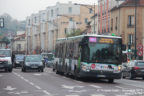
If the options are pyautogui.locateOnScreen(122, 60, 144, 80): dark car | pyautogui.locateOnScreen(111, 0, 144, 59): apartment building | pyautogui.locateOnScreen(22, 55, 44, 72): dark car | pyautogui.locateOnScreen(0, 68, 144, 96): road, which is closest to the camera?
pyautogui.locateOnScreen(0, 68, 144, 96): road

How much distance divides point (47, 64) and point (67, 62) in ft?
135

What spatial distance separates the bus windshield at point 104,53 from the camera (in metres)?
27.4

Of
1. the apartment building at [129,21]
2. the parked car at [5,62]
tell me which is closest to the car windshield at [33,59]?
the parked car at [5,62]

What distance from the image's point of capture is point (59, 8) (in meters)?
128

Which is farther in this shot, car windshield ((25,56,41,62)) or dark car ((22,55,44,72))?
car windshield ((25,56,41,62))

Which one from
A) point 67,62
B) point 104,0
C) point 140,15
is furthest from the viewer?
point 104,0

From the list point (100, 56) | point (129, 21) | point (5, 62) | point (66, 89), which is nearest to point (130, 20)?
point (129, 21)

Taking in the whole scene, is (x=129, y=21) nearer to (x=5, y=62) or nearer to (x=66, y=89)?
(x=5, y=62)

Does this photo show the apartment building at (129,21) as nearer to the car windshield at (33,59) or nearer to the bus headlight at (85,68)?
the car windshield at (33,59)

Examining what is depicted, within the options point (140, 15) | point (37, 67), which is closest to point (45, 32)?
point (140, 15)

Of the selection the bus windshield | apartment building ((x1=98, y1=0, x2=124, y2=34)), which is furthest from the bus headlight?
apartment building ((x1=98, y1=0, x2=124, y2=34))

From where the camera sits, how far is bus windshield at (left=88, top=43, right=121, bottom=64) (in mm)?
27359

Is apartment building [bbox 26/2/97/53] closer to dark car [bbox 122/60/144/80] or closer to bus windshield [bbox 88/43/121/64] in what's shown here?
dark car [bbox 122/60/144/80]

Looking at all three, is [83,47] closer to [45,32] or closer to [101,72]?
[101,72]
